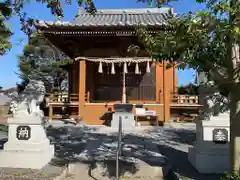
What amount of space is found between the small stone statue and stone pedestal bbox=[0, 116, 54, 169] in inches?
4.4

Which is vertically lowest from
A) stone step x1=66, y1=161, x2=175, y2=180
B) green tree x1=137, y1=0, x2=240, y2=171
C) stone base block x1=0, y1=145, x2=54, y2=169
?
stone step x1=66, y1=161, x2=175, y2=180

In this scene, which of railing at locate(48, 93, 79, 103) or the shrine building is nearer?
the shrine building

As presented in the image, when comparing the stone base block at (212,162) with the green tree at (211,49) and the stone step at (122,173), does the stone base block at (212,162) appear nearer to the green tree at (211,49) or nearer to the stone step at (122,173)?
the stone step at (122,173)

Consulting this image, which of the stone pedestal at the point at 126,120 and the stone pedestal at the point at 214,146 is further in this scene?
the stone pedestal at the point at 126,120

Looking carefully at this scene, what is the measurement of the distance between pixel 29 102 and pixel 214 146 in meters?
3.58

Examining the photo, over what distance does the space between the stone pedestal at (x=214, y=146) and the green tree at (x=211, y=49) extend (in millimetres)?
1663

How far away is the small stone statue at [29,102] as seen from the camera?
16.7 ft

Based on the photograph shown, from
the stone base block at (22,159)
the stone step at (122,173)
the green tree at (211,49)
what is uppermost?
the green tree at (211,49)

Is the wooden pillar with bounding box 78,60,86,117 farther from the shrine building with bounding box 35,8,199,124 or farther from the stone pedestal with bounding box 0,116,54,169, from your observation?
the stone pedestal with bounding box 0,116,54,169

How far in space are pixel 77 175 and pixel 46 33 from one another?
7.31 meters

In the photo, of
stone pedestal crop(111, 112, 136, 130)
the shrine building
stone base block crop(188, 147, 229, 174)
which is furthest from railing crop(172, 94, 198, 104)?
stone base block crop(188, 147, 229, 174)

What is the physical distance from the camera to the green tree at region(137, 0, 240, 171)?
2.42m

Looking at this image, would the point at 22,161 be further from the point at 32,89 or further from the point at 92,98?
the point at 92,98

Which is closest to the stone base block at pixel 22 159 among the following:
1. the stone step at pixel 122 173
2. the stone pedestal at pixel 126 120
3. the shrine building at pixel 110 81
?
the stone step at pixel 122 173
